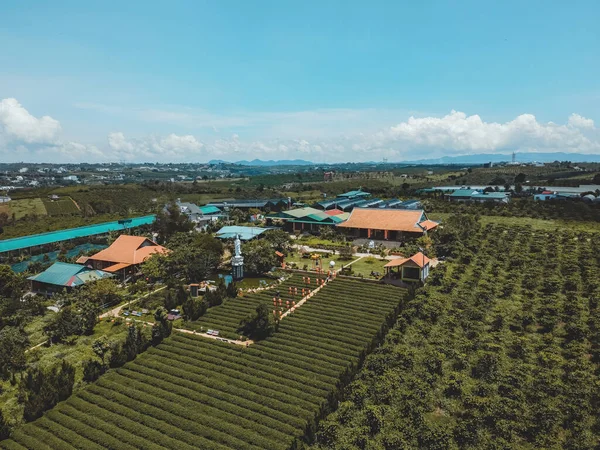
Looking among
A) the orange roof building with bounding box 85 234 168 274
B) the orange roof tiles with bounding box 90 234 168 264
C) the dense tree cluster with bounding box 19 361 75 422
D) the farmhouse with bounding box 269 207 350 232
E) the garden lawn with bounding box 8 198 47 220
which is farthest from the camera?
the garden lawn with bounding box 8 198 47 220

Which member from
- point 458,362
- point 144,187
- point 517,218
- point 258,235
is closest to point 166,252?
point 258,235

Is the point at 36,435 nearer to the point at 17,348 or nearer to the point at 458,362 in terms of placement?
the point at 17,348

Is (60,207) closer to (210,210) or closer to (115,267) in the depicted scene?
(210,210)

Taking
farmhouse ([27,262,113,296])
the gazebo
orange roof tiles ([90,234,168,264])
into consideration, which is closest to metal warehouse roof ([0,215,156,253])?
orange roof tiles ([90,234,168,264])

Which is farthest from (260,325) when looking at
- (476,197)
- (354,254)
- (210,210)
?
(476,197)

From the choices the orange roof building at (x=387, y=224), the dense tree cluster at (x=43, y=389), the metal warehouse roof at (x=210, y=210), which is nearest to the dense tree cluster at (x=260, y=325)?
the dense tree cluster at (x=43, y=389)

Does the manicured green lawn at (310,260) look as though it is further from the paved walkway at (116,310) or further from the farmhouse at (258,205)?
the farmhouse at (258,205)

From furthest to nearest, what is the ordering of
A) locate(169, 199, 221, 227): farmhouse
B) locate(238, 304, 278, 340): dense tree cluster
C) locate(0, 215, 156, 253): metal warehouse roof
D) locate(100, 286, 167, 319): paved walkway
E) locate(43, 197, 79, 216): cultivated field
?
locate(43, 197, 79, 216): cultivated field < locate(169, 199, 221, 227): farmhouse < locate(0, 215, 156, 253): metal warehouse roof < locate(100, 286, 167, 319): paved walkway < locate(238, 304, 278, 340): dense tree cluster

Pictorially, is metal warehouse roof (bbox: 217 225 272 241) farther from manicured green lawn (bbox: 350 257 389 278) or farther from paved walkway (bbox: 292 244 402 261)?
manicured green lawn (bbox: 350 257 389 278)
